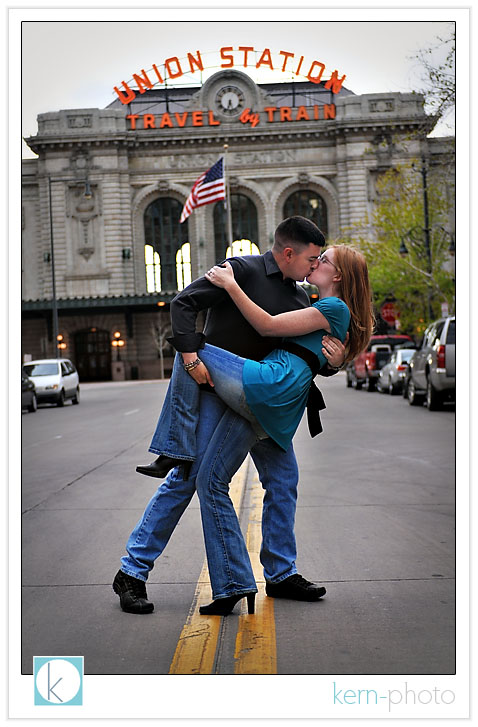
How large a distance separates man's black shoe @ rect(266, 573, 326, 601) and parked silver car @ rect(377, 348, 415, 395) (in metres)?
24.7

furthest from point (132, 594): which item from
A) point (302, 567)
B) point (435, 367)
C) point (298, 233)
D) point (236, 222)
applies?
point (236, 222)

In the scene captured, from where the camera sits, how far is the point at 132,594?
4996 mm

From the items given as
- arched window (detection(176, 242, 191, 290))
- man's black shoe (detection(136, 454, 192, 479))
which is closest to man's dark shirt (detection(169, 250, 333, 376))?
man's black shoe (detection(136, 454, 192, 479))

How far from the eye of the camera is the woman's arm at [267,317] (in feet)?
14.4

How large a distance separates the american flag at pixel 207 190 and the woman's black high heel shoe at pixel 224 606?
68.2 ft

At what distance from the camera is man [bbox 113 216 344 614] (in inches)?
178

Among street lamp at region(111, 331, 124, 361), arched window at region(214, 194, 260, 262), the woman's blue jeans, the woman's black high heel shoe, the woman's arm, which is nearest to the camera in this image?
the woman's arm

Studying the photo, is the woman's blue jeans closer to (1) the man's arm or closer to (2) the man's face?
(1) the man's arm

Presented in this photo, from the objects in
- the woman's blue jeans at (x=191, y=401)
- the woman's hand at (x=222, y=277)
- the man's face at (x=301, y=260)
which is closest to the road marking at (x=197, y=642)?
the woman's blue jeans at (x=191, y=401)

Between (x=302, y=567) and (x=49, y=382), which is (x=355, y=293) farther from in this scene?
(x=49, y=382)
